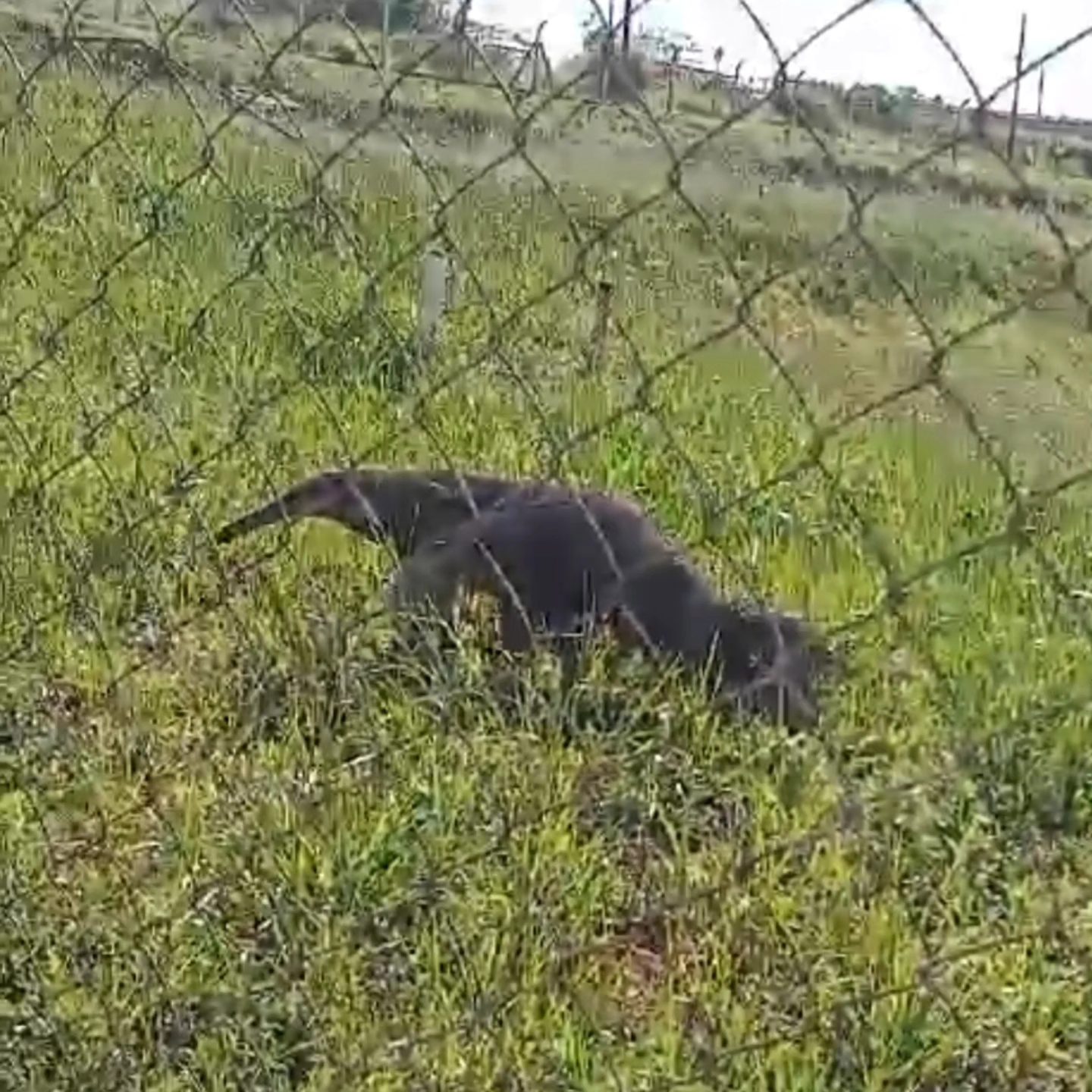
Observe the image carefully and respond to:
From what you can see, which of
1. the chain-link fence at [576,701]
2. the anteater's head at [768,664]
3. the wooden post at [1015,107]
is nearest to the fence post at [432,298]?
the chain-link fence at [576,701]

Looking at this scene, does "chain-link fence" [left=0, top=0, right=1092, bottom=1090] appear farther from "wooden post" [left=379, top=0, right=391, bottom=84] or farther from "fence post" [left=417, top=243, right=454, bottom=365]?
"fence post" [left=417, top=243, right=454, bottom=365]

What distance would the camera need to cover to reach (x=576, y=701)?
277cm

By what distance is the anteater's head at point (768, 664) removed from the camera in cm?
219

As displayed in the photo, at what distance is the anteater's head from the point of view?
219 centimetres

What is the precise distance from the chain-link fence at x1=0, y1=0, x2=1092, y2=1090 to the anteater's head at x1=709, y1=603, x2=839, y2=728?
5cm

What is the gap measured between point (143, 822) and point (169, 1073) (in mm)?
544

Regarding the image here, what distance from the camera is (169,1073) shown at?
1897mm

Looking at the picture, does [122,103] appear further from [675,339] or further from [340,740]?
[675,339]

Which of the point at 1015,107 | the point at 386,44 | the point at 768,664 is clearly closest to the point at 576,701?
the point at 768,664

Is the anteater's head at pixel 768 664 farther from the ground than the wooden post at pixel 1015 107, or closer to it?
closer to it

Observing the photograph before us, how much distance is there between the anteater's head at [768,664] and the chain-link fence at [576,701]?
0.05 metres

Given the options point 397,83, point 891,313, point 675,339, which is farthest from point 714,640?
point 397,83

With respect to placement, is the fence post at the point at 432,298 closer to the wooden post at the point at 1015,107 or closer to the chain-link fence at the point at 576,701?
the chain-link fence at the point at 576,701

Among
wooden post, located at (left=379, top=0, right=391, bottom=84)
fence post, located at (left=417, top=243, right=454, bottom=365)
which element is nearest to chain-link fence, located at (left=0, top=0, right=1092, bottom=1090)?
wooden post, located at (left=379, top=0, right=391, bottom=84)
